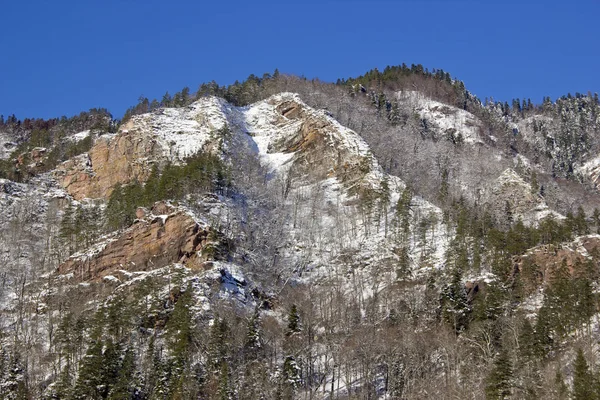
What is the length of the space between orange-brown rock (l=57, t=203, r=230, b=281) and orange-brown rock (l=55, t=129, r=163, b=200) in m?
27.0

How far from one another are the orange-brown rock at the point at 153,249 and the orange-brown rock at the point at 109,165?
26970mm

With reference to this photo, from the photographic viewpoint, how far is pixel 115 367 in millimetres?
68812

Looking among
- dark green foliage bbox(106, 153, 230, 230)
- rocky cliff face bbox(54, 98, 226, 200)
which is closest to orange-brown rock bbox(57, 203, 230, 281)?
dark green foliage bbox(106, 153, 230, 230)

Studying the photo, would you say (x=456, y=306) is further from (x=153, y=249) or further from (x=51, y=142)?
(x=51, y=142)

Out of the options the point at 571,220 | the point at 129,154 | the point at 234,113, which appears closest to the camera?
the point at 571,220

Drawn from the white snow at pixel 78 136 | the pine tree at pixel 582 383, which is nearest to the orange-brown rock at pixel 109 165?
the white snow at pixel 78 136

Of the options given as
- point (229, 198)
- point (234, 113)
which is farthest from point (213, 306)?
point (234, 113)

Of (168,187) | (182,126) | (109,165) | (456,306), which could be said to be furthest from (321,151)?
(456,306)

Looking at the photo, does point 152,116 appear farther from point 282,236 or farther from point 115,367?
point 115,367

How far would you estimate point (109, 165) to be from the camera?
134500mm

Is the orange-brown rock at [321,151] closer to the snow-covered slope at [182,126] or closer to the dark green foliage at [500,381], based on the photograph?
the snow-covered slope at [182,126]

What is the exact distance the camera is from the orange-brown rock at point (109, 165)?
130875mm

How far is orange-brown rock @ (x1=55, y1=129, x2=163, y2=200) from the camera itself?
13088 centimetres

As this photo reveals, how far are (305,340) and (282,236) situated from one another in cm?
3388
